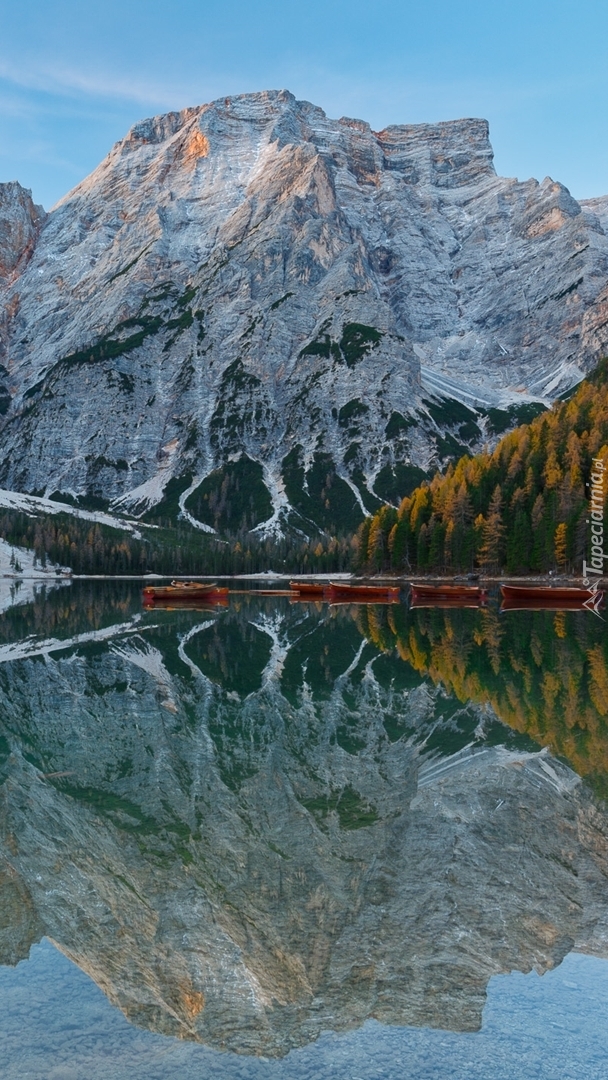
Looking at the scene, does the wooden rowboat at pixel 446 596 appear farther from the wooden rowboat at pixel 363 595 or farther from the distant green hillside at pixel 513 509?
the distant green hillside at pixel 513 509

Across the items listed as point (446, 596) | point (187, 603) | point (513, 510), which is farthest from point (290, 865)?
point (513, 510)

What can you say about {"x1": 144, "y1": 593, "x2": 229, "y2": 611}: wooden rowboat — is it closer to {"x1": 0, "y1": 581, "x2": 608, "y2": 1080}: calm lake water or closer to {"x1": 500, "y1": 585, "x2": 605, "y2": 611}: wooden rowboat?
{"x1": 500, "y1": 585, "x2": 605, "y2": 611}: wooden rowboat

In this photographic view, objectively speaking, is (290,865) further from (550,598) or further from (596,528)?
(596,528)

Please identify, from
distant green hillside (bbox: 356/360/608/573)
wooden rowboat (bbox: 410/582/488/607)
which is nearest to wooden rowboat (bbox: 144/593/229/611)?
wooden rowboat (bbox: 410/582/488/607)

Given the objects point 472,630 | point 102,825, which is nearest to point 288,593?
point 472,630

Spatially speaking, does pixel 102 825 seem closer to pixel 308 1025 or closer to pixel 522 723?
pixel 308 1025
